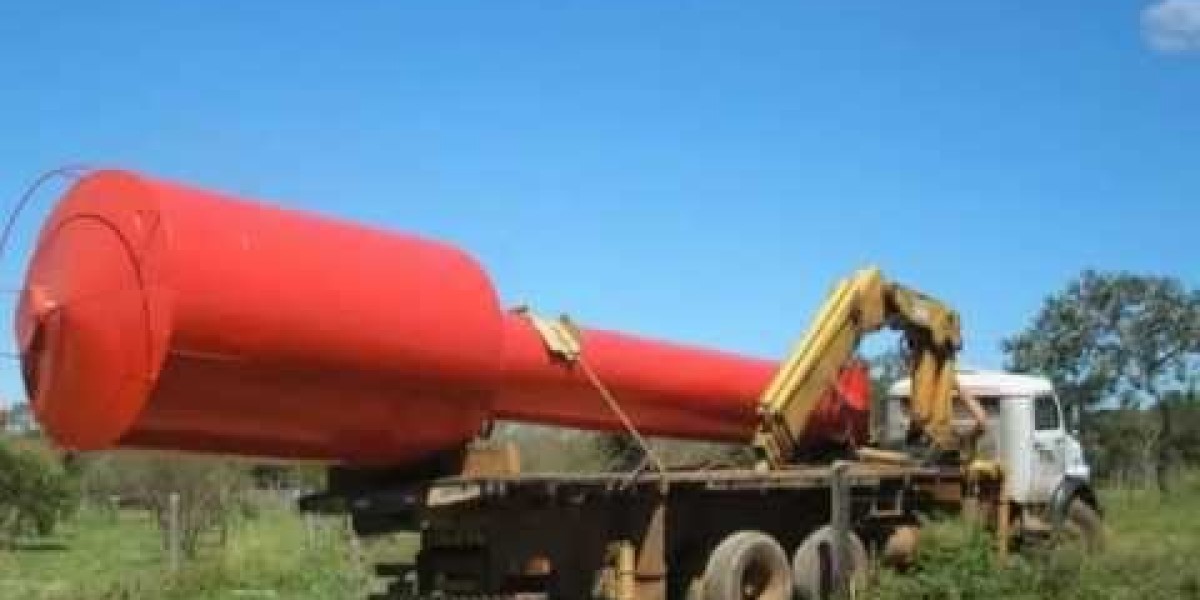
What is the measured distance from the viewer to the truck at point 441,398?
1080 cm

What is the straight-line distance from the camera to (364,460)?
12727 millimetres

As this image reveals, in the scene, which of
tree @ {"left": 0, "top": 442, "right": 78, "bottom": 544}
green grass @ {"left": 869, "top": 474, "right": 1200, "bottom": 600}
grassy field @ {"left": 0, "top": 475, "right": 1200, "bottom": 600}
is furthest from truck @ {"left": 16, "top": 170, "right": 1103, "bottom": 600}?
tree @ {"left": 0, "top": 442, "right": 78, "bottom": 544}

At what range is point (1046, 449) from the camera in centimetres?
2138

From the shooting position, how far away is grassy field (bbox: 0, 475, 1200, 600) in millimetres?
15281

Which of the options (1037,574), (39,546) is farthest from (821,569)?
(39,546)

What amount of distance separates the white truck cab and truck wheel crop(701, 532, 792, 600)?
5807 mm

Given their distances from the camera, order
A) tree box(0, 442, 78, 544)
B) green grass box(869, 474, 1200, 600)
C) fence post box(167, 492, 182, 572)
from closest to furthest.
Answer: green grass box(869, 474, 1200, 600) → fence post box(167, 492, 182, 572) → tree box(0, 442, 78, 544)

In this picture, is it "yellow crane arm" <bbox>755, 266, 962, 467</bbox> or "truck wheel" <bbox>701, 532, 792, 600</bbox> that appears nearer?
"truck wheel" <bbox>701, 532, 792, 600</bbox>

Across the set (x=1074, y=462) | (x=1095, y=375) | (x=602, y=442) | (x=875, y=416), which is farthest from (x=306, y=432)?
(x=1095, y=375)

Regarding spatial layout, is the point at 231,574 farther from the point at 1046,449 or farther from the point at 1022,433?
the point at 1046,449

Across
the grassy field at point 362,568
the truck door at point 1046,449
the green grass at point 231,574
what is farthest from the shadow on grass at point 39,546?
the truck door at point 1046,449

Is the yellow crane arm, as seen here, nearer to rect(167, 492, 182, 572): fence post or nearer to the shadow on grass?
rect(167, 492, 182, 572): fence post

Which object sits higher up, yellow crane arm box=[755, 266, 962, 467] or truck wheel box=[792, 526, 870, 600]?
yellow crane arm box=[755, 266, 962, 467]

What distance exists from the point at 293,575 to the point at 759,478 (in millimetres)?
9627
